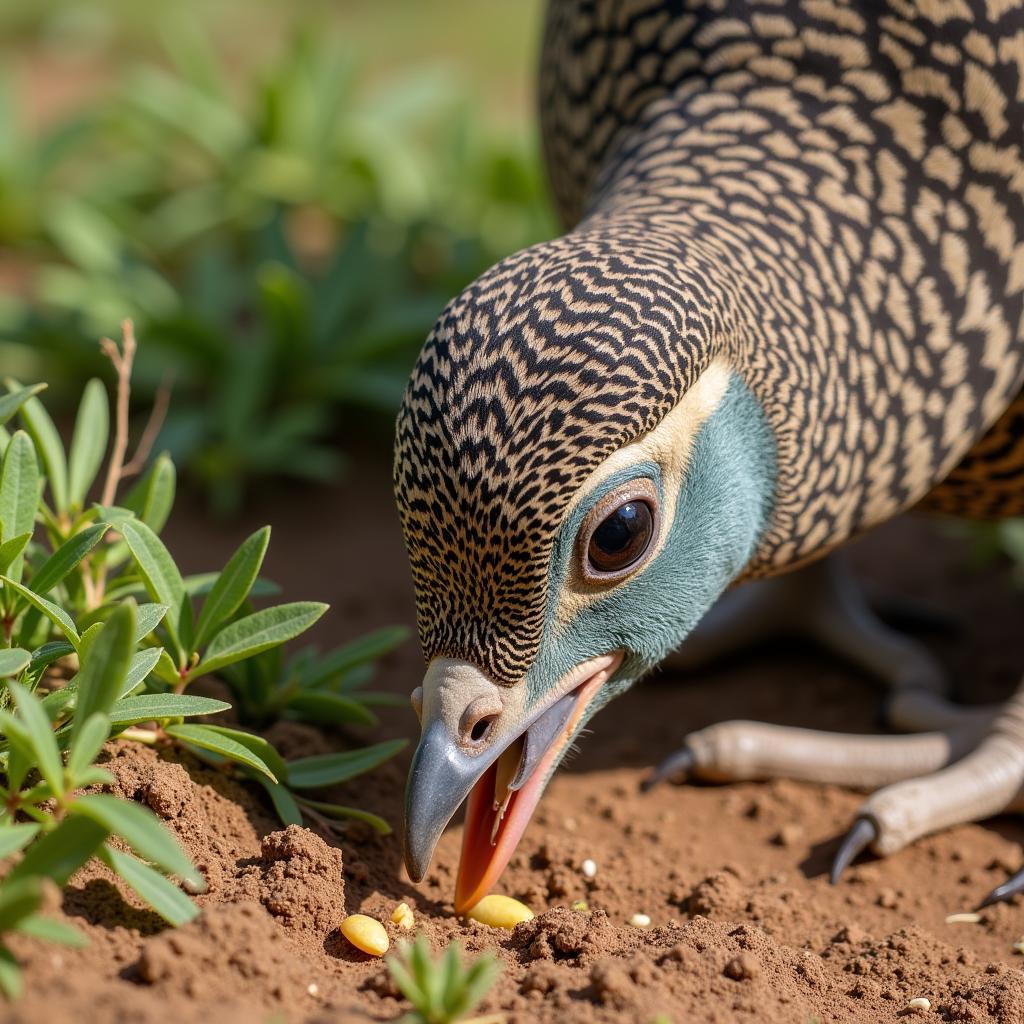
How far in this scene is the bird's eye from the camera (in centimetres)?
232

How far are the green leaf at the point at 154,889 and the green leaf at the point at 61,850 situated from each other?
0.05m

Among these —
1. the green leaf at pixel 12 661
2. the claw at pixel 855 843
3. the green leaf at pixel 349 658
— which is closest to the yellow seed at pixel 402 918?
the green leaf at pixel 349 658

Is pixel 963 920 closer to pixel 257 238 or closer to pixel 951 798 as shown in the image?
pixel 951 798

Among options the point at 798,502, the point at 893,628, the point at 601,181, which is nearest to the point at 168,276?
the point at 601,181

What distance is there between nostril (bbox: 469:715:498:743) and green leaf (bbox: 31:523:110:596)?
0.77 metres

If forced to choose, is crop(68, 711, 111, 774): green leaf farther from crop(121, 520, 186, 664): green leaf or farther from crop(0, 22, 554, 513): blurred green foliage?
crop(0, 22, 554, 513): blurred green foliage

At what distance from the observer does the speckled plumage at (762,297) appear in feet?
7.34

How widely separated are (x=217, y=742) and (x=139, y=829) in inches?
20.6

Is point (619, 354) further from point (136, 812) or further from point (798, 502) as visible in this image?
point (136, 812)

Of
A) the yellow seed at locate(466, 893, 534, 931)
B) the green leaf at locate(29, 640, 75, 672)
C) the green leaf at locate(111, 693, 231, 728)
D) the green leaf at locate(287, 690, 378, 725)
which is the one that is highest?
the green leaf at locate(29, 640, 75, 672)

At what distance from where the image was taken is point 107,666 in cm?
208

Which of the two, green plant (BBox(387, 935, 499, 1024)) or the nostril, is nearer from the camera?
green plant (BBox(387, 935, 499, 1024))

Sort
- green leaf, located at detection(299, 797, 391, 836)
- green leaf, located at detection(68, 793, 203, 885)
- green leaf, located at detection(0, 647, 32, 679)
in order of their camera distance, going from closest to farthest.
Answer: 1. green leaf, located at detection(68, 793, 203, 885)
2. green leaf, located at detection(0, 647, 32, 679)
3. green leaf, located at detection(299, 797, 391, 836)

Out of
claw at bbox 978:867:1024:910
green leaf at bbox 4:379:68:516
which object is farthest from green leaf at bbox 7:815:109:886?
claw at bbox 978:867:1024:910
